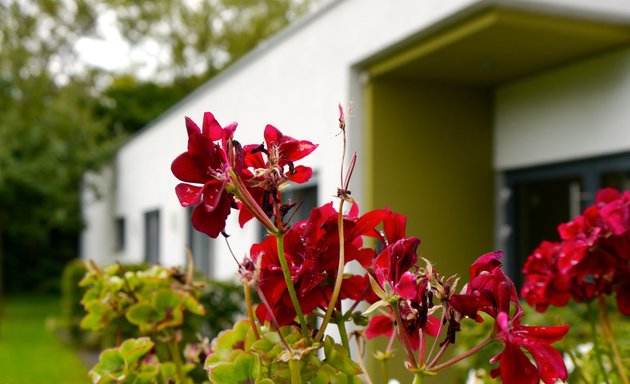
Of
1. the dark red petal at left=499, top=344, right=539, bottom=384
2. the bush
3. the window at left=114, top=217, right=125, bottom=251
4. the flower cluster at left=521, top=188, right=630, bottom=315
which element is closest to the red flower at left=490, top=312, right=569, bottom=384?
the dark red petal at left=499, top=344, right=539, bottom=384

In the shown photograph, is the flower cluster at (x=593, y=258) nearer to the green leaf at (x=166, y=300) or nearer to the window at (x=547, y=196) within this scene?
the green leaf at (x=166, y=300)

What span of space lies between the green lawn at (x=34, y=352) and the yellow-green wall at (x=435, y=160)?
3023 millimetres

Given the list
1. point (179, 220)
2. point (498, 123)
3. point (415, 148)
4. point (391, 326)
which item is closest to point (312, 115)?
point (415, 148)

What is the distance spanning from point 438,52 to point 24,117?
11932mm

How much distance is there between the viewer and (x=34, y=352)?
9836mm

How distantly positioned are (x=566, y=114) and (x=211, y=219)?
4.92 m

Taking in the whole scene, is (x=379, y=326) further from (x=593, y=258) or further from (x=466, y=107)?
(x=466, y=107)

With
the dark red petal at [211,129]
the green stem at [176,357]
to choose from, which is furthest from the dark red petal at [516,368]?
the green stem at [176,357]

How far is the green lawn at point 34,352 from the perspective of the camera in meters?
7.77

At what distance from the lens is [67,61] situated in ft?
69.9

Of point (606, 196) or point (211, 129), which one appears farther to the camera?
point (606, 196)

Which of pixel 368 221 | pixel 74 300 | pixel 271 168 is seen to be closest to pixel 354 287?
pixel 368 221

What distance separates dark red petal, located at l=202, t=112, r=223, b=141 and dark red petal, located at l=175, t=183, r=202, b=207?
0.05 metres

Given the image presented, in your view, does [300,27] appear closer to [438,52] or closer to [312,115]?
[312,115]
